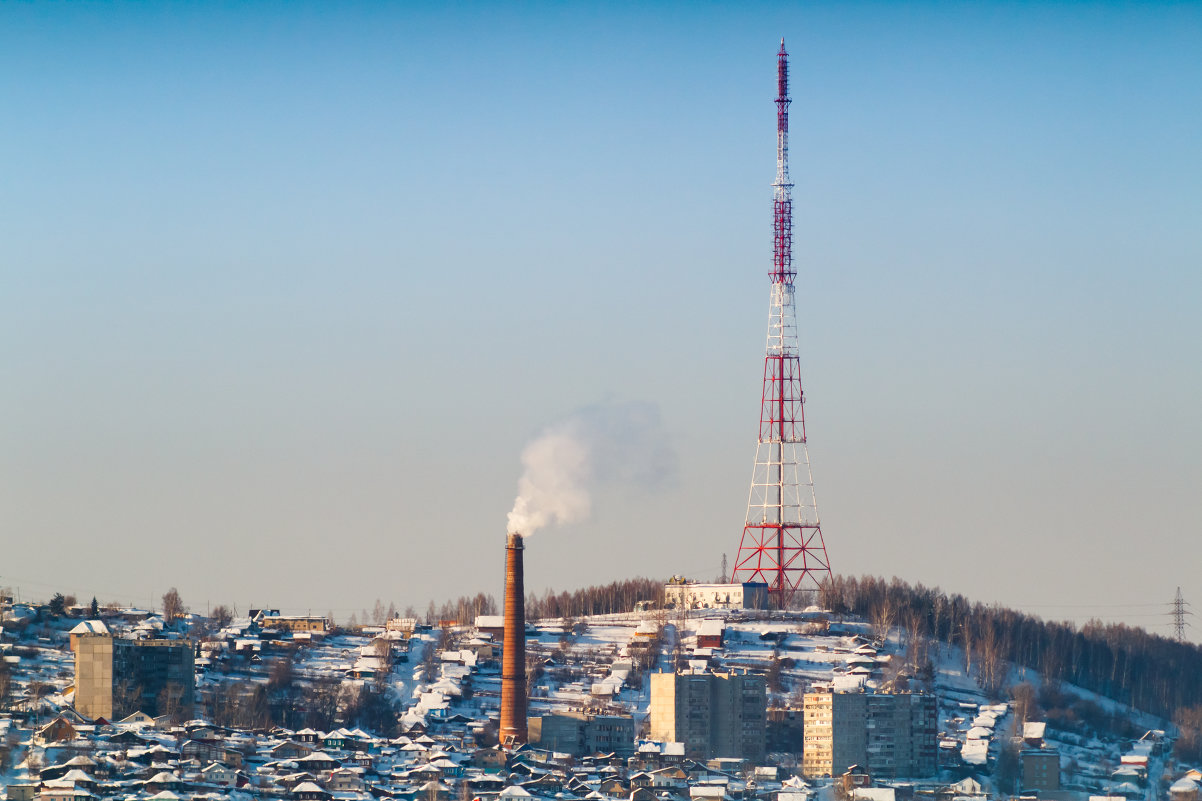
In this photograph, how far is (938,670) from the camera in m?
77.5

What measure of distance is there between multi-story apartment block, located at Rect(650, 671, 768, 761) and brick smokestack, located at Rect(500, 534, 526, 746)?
14.7 feet

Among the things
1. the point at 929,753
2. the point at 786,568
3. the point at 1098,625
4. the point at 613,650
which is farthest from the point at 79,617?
the point at 1098,625

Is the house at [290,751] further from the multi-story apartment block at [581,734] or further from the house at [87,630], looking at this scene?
the house at [87,630]

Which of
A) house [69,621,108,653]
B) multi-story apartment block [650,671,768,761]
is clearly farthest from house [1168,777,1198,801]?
house [69,621,108,653]

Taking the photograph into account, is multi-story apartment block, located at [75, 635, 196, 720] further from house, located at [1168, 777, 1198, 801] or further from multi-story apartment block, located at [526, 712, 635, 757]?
house, located at [1168, 777, 1198, 801]

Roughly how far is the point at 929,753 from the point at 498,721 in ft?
41.3

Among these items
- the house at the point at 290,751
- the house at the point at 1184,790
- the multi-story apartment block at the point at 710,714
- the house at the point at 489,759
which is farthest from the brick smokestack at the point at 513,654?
the house at the point at 1184,790

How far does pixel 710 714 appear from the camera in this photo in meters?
68.3

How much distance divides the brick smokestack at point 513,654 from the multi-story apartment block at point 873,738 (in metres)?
8.18

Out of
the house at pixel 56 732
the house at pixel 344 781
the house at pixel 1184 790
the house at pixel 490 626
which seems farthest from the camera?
the house at pixel 490 626

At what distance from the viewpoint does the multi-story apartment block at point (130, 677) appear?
2643 inches

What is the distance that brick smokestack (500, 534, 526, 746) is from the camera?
66.1 metres

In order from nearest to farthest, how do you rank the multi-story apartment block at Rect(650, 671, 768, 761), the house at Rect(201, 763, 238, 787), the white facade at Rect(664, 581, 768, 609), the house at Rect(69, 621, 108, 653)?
the house at Rect(201, 763, 238, 787) → the multi-story apartment block at Rect(650, 671, 768, 761) → the house at Rect(69, 621, 108, 653) → the white facade at Rect(664, 581, 768, 609)

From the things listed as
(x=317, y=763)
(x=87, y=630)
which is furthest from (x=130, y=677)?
(x=317, y=763)
